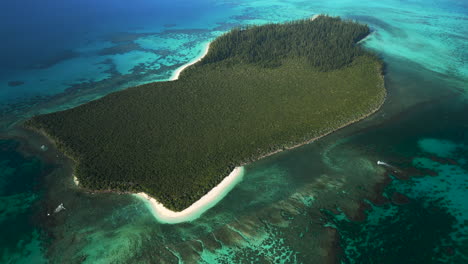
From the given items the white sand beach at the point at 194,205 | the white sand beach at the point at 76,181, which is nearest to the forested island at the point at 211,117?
the white sand beach at the point at 194,205

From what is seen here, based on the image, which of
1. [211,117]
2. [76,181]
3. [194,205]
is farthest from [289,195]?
[76,181]

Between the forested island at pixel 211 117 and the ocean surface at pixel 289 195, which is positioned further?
the forested island at pixel 211 117

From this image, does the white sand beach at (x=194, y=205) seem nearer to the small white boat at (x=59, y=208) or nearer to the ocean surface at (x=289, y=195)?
the ocean surface at (x=289, y=195)

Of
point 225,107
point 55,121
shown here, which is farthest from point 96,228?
point 225,107

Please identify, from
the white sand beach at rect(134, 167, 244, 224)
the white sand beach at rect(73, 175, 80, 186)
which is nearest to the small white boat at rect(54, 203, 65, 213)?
the white sand beach at rect(73, 175, 80, 186)

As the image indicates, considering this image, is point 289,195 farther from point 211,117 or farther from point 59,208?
point 59,208

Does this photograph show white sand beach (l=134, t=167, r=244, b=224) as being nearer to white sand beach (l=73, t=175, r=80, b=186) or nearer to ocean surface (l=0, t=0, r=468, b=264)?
ocean surface (l=0, t=0, r=468, b=264)

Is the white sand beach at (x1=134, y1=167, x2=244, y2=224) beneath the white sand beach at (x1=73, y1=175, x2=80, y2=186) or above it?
beneath
